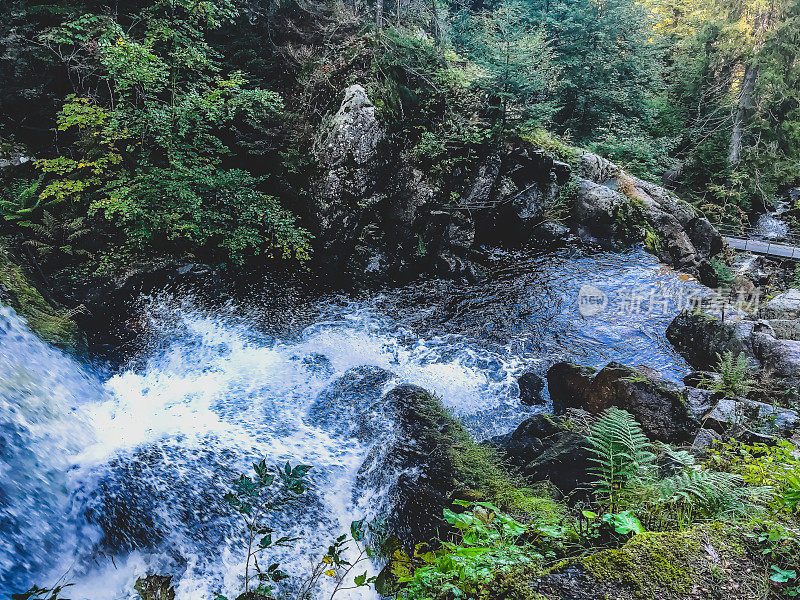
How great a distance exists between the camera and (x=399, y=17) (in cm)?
1148

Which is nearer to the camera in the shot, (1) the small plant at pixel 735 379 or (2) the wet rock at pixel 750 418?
(2) the wet rock at pixel 750 418

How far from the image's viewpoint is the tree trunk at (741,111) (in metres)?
17.3

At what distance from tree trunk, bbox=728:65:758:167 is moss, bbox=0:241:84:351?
22936mm

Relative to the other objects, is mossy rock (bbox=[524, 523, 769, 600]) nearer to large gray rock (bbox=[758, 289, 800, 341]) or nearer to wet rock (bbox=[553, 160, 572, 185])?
large gray rock (bbox=[758, 289, 800, 341])

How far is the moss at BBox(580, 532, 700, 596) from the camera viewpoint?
189 cm

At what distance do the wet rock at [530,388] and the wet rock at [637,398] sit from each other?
0.26 metres

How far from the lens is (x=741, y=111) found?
17.5 metres

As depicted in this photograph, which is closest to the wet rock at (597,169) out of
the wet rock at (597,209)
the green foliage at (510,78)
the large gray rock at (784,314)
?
the wet rock at (597,209)

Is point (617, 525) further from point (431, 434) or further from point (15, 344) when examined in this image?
point (15, 344)

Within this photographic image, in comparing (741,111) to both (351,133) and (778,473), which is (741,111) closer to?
(351,133)

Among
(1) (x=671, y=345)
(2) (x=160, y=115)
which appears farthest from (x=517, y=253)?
(2) (x=160, y=115)

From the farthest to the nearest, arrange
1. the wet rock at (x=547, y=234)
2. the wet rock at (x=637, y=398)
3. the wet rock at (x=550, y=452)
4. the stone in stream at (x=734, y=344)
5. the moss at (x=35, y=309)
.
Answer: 1. the wet rock at (x=547, y=234)
2. the stone in stream at (x=734, y=344)
3. the moss at (x=35, y=309)
4. the wet rock at (x=637, y=398)
5. the wet rock at (x=550, y=452)

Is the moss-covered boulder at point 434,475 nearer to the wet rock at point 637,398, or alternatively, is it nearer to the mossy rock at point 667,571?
the mossy rock at point 667,571

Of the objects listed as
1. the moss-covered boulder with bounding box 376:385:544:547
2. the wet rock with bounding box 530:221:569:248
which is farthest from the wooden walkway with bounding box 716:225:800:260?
the moss-covered boulder with bounding box 376:385:544:547
